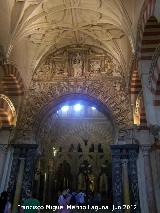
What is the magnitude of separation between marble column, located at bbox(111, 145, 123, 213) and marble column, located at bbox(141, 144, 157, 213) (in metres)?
0.91

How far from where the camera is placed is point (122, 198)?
27.7 ft

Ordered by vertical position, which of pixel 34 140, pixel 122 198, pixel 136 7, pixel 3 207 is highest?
pixel 136 7

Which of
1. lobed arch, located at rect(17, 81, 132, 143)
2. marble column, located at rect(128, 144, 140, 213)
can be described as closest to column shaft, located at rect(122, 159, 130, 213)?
marble column, located at rect(128, 144, 140, 213)

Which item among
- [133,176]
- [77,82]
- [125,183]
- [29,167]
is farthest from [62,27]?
[125,183]

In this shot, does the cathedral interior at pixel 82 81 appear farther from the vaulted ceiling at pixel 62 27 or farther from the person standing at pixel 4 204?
the person standing at pixel 4 204

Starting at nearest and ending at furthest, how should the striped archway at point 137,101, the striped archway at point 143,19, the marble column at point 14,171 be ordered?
the striped archway at point 143,19
the marble column at point 14,171
the striped archway at point 137,101

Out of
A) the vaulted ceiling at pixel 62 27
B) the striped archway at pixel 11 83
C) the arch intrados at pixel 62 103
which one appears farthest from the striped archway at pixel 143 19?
the striped archway at pixel 11 83

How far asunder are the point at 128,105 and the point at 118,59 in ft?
7.01

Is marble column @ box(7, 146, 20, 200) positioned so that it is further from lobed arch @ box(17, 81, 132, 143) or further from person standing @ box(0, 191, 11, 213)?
person standing @ box(0, 191, 11, 213)

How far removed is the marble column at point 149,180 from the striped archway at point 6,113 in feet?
16.3

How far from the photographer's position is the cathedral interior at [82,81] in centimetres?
816

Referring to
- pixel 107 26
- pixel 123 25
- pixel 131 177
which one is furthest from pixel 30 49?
pixel 131 177

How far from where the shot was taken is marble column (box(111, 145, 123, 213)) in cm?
845

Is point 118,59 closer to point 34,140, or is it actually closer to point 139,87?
point 139,87
